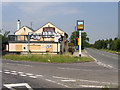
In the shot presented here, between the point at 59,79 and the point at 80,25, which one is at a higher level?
the point at 80,25

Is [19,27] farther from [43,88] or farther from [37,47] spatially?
[43,88]

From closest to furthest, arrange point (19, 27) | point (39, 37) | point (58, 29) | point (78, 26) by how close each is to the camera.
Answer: point (78, 26), point (39, 37), point (58, 29), point (19, 27)

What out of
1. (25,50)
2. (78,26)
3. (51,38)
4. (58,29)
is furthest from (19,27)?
(78,26)

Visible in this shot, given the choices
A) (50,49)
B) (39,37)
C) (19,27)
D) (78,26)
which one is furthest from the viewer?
(19,27)

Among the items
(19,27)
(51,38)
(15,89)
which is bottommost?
(15,89)

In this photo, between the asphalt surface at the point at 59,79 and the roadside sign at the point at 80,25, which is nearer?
the asphalt surface at the point at 59,79

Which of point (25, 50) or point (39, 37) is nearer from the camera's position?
point (25, 50)

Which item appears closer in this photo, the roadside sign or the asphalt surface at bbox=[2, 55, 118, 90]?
the asphalt surface at bbox=[2, 55, 118, 90]

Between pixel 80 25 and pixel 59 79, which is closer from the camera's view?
pixel 59 79

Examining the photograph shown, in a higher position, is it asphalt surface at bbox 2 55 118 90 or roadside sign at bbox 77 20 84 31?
roadside sign at bbox 77 20 84 31

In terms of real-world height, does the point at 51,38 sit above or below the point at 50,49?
above

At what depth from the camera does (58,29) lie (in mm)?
50969

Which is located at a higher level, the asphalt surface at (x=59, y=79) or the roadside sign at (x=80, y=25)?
the roadside sign at (x=80, y=25)

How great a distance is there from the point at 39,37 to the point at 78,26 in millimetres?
17554
